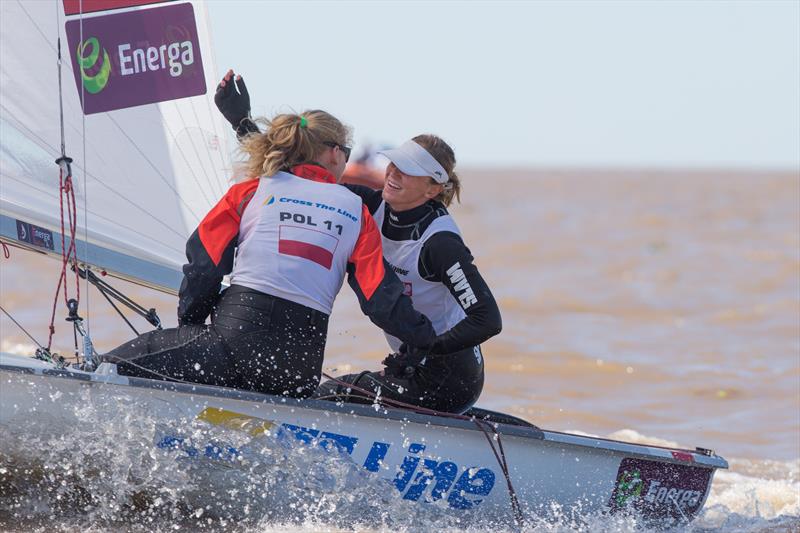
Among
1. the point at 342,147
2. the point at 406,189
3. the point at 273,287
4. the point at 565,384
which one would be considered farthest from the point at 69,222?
the point at 565,384

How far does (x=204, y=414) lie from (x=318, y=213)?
2.17 ft

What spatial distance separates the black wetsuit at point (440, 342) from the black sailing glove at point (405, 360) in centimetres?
4

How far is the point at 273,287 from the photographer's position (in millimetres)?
3541

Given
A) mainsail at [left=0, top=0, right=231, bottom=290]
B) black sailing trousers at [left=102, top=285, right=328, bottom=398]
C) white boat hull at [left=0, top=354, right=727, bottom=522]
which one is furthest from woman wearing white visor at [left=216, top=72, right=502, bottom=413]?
mainsail at [left=0, top=0, right=231, bottom=290]

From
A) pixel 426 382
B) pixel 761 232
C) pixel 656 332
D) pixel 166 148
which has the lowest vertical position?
pixel 426 382

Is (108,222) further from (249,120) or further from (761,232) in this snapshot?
(761,232)

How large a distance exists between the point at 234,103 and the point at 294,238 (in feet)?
2.80

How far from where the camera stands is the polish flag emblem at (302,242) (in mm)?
3537

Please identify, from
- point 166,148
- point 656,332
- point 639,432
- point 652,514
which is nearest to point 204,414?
point 166,148

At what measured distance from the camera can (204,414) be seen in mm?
3488

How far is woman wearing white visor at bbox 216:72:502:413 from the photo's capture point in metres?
3.69

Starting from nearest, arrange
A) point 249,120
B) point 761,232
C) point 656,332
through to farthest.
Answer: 1. point 249,120
2. point 656,332
3. point 761,232

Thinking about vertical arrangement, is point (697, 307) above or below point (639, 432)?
above

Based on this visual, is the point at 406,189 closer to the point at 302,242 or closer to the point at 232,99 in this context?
the point at 302,242
